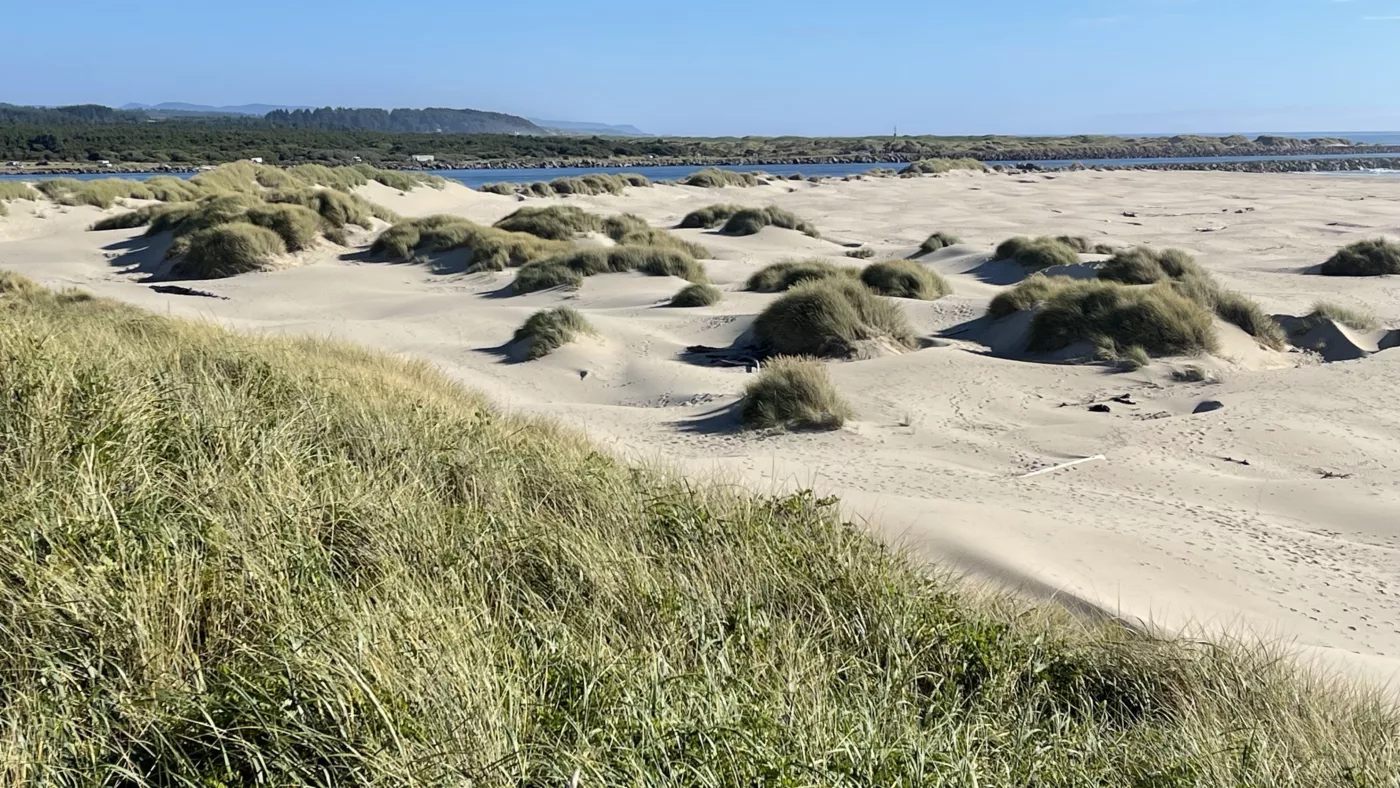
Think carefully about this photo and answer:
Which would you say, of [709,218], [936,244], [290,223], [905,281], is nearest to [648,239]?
[936,244]

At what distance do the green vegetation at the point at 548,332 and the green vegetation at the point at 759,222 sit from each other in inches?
566

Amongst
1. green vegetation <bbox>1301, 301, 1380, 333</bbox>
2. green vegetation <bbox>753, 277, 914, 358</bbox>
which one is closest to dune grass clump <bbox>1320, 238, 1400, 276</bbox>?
green vegetation <bbox>1301, 301, 1380, 333</bbox>

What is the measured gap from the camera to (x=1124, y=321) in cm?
1280

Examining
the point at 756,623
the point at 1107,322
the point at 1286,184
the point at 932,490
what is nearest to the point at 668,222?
the point at 1107,322

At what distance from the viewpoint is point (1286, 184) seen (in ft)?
161

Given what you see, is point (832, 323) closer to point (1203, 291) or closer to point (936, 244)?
point (1203, 291)

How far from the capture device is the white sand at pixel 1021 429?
6.15 metres

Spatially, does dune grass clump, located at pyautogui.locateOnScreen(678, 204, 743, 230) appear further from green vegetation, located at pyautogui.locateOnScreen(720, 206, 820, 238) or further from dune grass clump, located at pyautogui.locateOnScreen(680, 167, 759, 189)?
dune grass clump, located at pyautogui.locateOnScreen(680, 167, 759, 189)

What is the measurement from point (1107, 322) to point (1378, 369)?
113 inches

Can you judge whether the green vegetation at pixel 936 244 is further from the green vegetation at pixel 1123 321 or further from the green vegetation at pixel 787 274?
the green vegetation at pixel 1123 321

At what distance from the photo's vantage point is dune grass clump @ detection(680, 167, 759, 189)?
48.1 metres

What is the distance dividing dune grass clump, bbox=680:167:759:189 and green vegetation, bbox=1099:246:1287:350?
31441mm

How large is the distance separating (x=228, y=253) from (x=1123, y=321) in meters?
17.1

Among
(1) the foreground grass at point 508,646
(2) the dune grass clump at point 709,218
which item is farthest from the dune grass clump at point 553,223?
(1) the foreground grass at point 508,646
